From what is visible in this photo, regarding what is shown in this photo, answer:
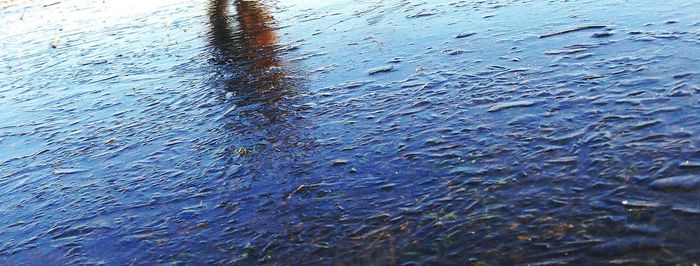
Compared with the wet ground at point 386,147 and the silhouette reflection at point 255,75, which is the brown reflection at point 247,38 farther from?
the wet ground at point 386,147

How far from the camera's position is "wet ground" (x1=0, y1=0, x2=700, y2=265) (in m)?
6.06

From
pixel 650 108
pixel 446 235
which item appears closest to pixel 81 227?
pixel 446 235

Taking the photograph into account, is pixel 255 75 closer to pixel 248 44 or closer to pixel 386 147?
pixel 248 44

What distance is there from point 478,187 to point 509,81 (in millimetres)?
3479

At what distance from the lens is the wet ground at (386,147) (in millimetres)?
6059

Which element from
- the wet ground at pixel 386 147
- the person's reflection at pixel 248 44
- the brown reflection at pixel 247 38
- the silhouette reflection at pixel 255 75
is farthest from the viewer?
the brown reflection at pixel 247 38

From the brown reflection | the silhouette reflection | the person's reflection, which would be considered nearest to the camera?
the silhouette reflection

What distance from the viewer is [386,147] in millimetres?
8219

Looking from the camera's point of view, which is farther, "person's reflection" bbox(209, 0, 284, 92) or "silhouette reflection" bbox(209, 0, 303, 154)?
"person's reflection" bbox(209, 0, 284, 92)

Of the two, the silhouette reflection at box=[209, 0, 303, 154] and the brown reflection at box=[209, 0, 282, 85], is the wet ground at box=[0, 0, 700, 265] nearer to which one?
the silhouette reflection at box=[209, 0, 303, 154]

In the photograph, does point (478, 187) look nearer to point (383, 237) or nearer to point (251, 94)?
point (383, 237)

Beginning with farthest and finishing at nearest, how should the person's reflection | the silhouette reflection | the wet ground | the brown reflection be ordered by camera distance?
the brown reflection
the person's reflection
the silhouette reflection
the wet ground

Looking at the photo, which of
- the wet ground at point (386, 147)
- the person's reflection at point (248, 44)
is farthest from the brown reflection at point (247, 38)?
the wet ground at point (386, 147)

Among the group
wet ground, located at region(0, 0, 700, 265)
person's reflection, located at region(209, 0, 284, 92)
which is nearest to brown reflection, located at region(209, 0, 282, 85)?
person's reflection, located at region(209, 0, 284, 92)
